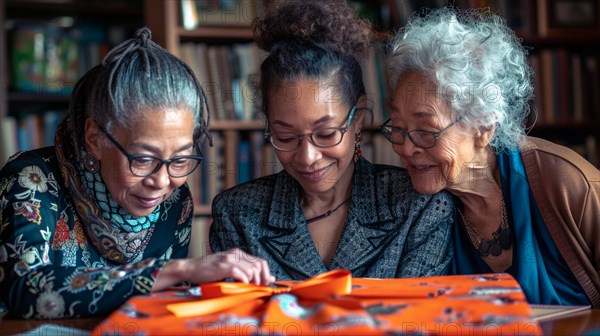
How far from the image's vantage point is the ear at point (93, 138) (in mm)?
1516

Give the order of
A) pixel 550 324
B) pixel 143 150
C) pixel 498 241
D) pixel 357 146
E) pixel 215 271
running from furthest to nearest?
pixel 357 146 < pixel 498 241 < pixel 143 150 < pixel 215 271 < pixel 550 324

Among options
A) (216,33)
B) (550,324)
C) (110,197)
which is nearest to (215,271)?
(110,197)

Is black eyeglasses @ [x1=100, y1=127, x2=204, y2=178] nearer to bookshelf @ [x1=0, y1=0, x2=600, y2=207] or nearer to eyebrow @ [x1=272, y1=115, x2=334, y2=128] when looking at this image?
eyebrow @ [x1=272, y1=115, x2=334, y2=128]

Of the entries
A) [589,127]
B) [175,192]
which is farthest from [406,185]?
[589,127]

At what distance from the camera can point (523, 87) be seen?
1.69 metres

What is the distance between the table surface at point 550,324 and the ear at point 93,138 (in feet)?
1.24

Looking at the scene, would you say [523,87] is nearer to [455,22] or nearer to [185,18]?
[455,22]

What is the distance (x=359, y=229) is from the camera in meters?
1.68

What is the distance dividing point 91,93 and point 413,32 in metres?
0.73

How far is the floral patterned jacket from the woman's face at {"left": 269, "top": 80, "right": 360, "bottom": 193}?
28cm

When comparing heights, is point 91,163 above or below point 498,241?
above

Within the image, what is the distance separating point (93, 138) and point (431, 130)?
0.71 metres

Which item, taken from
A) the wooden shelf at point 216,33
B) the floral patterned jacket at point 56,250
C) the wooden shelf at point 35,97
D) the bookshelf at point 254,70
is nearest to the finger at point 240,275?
the floral patterned jacket at point 56,250

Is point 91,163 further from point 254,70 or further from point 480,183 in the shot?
point 254,70
